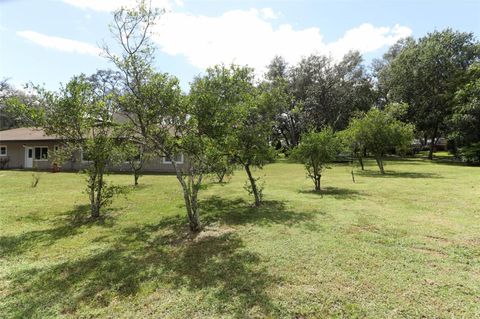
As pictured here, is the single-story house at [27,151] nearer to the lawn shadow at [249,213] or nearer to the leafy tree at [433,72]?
the lawn shadow at [249,213]

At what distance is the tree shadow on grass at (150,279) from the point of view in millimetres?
3707

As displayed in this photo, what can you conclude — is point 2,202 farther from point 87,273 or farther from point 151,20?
point 151,20

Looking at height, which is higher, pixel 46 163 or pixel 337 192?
pixel 46 163

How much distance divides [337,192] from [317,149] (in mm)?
1865

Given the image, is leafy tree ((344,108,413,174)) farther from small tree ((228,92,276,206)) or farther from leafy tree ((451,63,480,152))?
small tree ((228,92,276,206))

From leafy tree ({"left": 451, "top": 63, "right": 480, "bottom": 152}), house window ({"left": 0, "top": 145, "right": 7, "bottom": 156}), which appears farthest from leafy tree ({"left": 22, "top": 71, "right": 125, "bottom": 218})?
leafy tree ({"left": 451, "top": 63, "right": 480, "bottom": 152})

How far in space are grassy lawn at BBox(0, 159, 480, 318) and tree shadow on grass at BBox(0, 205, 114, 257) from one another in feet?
0.09

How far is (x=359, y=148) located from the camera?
2053cm

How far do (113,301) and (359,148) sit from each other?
19.8 m

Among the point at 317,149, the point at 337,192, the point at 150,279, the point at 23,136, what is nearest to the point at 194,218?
the point at 150,279

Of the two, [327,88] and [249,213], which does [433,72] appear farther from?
[249,213]

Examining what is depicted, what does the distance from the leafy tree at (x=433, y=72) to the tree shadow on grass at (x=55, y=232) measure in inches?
1298

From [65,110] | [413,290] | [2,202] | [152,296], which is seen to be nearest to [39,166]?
[2,202]

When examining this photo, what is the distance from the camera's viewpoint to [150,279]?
172 inches
